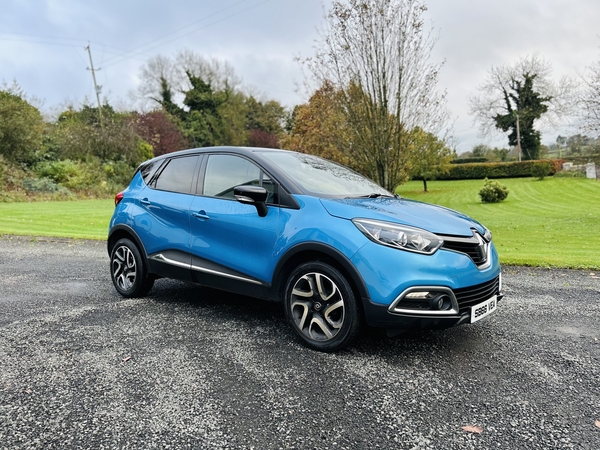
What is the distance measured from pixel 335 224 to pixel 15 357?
109 inches

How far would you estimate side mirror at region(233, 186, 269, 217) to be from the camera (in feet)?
11.9

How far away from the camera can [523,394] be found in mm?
2799

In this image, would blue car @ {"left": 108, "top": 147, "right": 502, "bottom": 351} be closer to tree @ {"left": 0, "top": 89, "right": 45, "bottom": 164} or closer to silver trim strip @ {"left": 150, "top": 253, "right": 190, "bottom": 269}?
silver trim strip @ {"left": 150, "top": 253, "right": 190, "bottom": 269}

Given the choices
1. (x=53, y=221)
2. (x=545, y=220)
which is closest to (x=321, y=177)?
(x=53, y=221)

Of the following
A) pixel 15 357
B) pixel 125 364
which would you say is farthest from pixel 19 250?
pixel 125 364

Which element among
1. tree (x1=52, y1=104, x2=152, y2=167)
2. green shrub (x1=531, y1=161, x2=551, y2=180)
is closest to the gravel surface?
tree (x1=52, y1=104, x2=152, y2=167)

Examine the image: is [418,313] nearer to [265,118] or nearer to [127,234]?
[127,234]

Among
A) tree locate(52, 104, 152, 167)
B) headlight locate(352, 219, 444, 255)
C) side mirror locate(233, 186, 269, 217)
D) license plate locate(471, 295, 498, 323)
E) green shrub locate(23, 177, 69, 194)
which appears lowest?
license plate locate(471, 295, 498, 323)

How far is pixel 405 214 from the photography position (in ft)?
11.3

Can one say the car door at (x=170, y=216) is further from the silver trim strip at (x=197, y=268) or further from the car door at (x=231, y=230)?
the car door at (x=231, y=230)

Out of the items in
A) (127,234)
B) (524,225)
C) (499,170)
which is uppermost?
(127,234)

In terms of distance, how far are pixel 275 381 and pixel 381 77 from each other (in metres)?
8.33

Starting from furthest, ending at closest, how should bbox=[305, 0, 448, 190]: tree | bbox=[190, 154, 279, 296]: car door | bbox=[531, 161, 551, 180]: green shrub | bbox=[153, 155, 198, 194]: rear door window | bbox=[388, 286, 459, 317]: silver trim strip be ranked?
bbox=[531, 161, 551, 180]: green shrub < bbox=[305, 0, 448, 190]: tree < bbox=[153, 155, 198, 194]: rear door window < bbox=[190, 154, 279, 296]: car door < bbox=[388, 286, 459, 317]: silver trim strip

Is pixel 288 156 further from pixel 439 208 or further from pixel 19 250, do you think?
pixel 19 250
